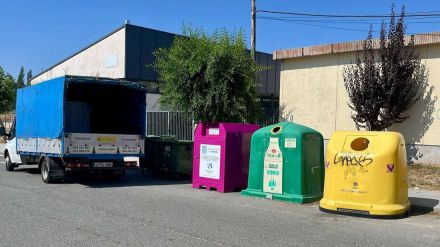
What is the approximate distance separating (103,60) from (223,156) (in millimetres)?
17414

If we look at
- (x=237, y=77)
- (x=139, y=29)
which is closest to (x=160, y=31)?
(x=139, y=29)

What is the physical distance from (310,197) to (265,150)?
144cm

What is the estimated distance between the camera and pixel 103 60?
1063 inches

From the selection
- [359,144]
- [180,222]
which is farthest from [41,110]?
[359,144]

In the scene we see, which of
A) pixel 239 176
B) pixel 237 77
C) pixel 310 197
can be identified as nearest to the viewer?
pixel 310 197

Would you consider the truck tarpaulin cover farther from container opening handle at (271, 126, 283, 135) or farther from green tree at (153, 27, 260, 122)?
container opening handle at (271, 126, 283, 135)

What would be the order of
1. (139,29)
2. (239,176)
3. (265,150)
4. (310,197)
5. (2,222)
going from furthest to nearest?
(139,29) < (239,176) < (265,150) < (310,197) < (2,222)

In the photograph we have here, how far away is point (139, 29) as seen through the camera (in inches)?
1021

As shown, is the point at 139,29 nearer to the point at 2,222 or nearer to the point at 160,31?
the point at 160,31

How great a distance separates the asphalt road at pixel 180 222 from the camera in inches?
261

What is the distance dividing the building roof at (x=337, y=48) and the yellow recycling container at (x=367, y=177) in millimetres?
6156

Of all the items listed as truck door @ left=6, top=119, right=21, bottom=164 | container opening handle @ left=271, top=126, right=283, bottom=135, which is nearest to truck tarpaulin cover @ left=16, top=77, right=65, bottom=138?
truck door @ left=6, top=119, right=21, bottom=164

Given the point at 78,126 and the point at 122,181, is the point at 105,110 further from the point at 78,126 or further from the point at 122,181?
the point at 122,181

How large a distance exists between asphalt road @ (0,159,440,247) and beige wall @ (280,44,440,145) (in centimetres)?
605
